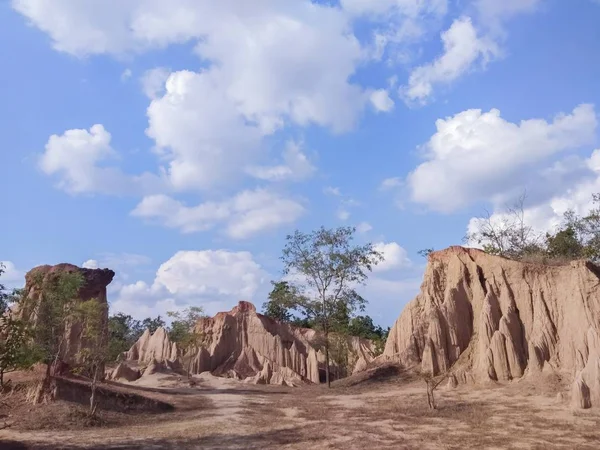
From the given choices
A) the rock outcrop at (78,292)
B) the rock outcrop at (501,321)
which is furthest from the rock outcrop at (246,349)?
the rock outcrop at (501,321)

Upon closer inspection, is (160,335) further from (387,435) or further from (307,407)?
(387,435)

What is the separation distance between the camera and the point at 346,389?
32781 mm

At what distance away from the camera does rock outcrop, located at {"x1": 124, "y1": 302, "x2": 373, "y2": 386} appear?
48312 mm

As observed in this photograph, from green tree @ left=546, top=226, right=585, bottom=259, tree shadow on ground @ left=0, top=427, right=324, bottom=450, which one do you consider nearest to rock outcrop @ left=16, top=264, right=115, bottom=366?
tree shadow on ground @ left=0, top=427, right=324, bottom=450

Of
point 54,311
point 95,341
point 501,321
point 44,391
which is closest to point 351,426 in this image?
point 44,391

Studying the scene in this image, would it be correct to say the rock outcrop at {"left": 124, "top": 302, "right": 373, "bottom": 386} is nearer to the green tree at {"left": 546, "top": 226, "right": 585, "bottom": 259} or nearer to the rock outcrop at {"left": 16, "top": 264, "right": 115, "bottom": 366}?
the rock outcrop at {"left": 16, "top": 264, "right": 115, "bottom": 366}

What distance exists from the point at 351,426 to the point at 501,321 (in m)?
15.0

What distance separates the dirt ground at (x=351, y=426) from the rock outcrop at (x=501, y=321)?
2.21m

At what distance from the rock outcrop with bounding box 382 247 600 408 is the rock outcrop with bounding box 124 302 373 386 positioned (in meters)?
12.6

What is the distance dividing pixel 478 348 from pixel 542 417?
1278 cm

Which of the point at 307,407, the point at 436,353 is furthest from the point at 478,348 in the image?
the point at 307,407

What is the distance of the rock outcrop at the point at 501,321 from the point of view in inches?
974

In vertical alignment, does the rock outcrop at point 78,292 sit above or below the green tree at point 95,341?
above

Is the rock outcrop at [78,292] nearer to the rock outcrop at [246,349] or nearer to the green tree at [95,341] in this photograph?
the green tree at [95,341]
